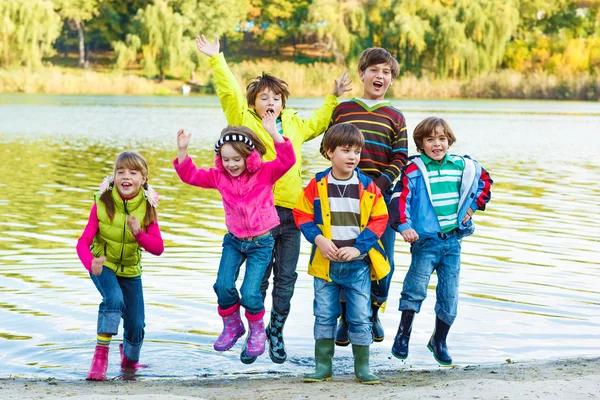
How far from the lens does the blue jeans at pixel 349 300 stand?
5.00 meters

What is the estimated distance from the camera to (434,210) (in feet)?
17.8

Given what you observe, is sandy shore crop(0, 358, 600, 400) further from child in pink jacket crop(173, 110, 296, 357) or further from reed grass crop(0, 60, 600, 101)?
reed grass crop(0, 60, 600, 101)

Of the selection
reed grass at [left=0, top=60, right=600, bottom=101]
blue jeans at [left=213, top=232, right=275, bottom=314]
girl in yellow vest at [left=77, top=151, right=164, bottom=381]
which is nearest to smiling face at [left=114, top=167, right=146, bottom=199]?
girl in yellow vest at [left=77, top=151, right=164, bottom=381]

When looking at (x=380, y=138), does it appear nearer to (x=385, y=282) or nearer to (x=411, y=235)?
(x=411, y=235)

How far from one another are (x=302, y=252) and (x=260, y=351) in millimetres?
4130

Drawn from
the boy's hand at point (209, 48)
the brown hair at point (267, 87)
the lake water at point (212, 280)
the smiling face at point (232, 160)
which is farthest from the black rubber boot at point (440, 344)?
the boy's hand at point (209, 48)

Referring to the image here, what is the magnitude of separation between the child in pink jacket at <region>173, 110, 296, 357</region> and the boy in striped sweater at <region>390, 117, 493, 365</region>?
2.41ft

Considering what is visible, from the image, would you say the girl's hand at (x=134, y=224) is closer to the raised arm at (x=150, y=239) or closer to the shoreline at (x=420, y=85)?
the raised arm at (x=150, y=239)

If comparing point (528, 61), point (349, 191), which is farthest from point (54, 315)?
point (528, 61)

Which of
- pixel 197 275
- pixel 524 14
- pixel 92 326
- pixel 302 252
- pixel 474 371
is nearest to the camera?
pixel 474 371

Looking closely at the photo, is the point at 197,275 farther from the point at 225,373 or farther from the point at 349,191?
the point at 349,191

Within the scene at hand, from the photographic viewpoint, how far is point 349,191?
5.05m

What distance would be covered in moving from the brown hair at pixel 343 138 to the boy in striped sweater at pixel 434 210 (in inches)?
21.3

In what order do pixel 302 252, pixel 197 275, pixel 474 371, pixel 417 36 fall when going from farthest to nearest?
1. pixel 417 36
2. pixel 302 252
3. pixel 197 275
4. pixel 474 371
